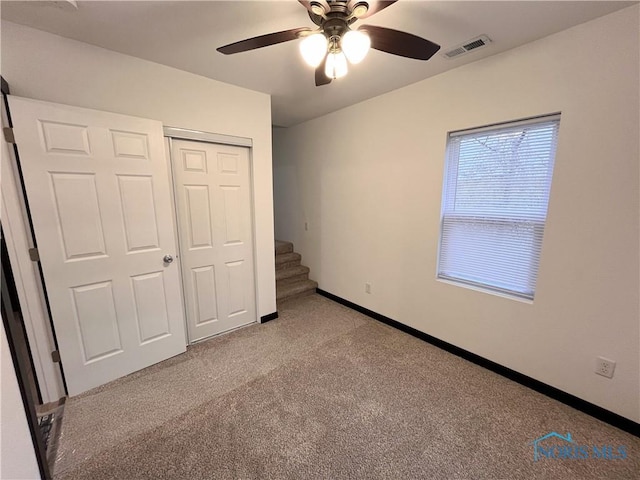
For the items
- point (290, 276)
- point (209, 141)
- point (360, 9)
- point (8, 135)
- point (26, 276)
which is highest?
point (360, 9)

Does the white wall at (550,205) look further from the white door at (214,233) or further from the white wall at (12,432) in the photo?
the white wall at (12,432)

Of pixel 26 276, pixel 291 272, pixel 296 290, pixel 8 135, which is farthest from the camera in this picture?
pixel 291 272

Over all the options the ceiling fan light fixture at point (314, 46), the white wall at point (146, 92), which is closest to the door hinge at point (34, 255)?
the white wall at point (146, 92)

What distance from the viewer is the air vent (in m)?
1.74

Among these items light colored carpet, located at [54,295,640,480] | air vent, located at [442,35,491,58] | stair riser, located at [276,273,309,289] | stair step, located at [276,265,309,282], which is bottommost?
light colored carpet, located at [54,295,640,480]

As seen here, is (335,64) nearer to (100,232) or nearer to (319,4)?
(319,4)

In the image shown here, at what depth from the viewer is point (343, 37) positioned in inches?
49.9

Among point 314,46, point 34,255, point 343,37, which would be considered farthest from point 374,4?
point 34,255

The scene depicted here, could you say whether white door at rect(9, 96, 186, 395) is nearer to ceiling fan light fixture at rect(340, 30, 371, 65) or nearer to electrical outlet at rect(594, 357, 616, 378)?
ceiling fan light fixture at rect(340, 30, 371, 65)

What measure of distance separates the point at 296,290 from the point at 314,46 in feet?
9.69

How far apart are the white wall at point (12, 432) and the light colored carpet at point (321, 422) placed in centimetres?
43

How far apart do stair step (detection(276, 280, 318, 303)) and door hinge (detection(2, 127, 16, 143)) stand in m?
2.71

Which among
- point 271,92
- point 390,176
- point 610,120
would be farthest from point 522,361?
point 271,92

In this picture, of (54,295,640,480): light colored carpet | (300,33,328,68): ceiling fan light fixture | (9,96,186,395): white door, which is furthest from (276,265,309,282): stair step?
(300,33,328,68): ceiling fan light fixture
